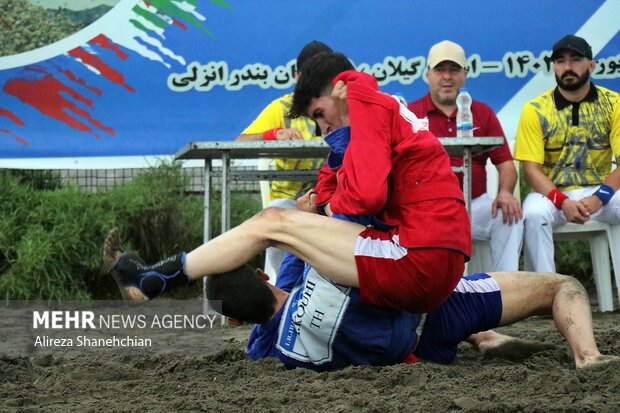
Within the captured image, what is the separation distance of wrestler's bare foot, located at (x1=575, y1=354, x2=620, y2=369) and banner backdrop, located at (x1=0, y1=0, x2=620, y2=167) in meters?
3.46

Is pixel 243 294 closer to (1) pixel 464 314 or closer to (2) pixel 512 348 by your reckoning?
(1) pixel 464 314

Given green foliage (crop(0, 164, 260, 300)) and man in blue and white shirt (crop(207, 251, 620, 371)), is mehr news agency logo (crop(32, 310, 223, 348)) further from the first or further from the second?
man in blue and white shirt (crop(207, 251, 620, 371))

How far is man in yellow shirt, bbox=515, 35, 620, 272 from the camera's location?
629cm

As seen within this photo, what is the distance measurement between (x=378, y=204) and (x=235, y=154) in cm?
259

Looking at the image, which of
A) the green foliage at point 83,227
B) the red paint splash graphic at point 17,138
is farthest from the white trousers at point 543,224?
the red paint splash graphic at point 17,138

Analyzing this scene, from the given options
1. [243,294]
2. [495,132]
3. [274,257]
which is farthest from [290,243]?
[495,132]

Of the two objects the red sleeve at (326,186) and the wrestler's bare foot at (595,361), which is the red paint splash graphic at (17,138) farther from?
the wrestler's bare foot at (595,361)

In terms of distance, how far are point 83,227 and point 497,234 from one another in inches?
107

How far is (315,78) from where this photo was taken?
3898mm

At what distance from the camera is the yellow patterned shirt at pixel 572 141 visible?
6332 mm

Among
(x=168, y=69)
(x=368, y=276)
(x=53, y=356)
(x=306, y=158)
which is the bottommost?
(x=53, y=356)

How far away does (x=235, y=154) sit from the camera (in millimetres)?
6066

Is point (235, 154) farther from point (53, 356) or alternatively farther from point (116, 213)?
point (53, 356)

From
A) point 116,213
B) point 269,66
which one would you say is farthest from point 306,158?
point 116,213
